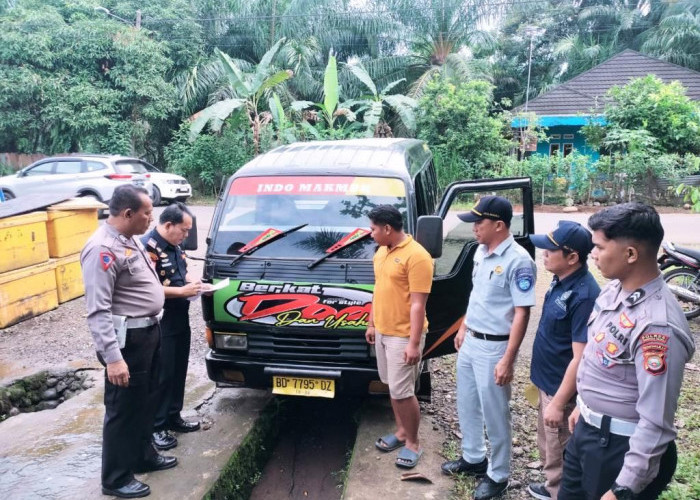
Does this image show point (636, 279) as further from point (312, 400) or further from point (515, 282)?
point (312, 400)

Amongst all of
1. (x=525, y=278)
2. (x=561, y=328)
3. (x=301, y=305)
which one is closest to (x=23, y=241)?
(x=301, y=305)

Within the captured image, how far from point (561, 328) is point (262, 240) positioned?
232cm

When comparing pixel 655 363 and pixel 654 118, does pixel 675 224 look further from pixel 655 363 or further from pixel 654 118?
pixel 655 363

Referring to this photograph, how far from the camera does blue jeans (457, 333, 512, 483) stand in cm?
304

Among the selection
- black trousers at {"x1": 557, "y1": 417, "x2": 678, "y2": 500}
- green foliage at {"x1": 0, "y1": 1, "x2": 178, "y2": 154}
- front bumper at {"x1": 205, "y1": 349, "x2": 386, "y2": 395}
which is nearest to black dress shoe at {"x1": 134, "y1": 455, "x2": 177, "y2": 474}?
front bumper at {"x1": 205, "y1": 349, "x2": 386, "y2": 395}

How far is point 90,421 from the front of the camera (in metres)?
4.10

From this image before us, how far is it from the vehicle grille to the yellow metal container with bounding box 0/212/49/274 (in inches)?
160

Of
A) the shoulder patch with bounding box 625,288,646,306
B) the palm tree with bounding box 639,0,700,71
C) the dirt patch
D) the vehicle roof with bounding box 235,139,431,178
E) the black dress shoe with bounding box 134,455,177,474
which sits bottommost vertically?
the dirt patch

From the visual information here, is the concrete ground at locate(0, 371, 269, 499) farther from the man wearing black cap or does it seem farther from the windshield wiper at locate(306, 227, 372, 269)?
the man wearing black cap

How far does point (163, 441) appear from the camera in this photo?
12.3 feet

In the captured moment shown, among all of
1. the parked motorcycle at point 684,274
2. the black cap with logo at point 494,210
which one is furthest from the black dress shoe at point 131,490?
the parked motorcycle at point 684,274

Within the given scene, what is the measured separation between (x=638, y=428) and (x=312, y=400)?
136 inches

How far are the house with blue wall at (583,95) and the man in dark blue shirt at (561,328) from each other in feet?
53.6

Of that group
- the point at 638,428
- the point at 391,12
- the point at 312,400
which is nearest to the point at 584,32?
the point at 391,12
